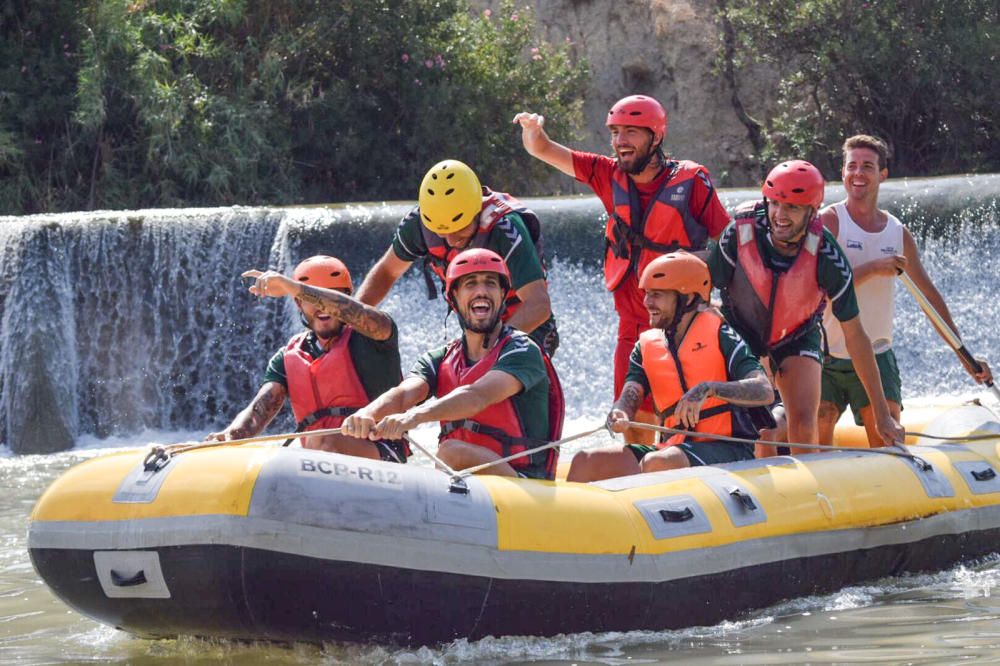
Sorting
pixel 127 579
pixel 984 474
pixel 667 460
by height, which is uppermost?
pixel 667 460

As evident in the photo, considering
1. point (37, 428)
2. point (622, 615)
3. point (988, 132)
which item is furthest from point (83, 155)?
point (622, 615)

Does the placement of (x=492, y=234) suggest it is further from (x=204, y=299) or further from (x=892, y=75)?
(x=892, y=75)

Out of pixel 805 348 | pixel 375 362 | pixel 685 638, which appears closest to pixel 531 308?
pixel 375 362

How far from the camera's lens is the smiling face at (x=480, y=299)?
17.6 feet

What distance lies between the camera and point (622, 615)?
17.1 feet

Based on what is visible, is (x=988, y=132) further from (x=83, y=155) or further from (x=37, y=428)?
(x=37, y=428)

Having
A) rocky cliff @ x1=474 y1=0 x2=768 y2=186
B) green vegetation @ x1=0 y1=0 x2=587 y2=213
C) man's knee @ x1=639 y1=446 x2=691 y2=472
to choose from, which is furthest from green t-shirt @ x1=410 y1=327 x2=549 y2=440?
rocky cliff @ x1=474 y1=0 x2=768 y2=186

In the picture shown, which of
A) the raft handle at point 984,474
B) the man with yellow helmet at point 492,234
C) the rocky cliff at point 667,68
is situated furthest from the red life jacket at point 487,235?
the rocky cliff at point 667,68

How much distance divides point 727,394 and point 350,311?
1.34 meters

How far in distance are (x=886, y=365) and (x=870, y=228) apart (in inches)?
22.6

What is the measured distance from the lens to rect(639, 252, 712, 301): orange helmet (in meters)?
5.80

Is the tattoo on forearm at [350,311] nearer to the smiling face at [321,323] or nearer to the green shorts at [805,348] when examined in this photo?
the smiling face at [321,323]

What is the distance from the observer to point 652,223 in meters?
6.54

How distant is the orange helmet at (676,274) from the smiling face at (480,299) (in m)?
0.67
